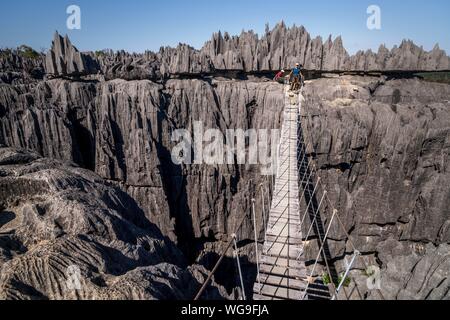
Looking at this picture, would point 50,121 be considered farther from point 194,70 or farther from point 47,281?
point 47,281

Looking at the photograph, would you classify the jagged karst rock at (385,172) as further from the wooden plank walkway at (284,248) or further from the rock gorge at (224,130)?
the wooden plank walkway at (284,248)

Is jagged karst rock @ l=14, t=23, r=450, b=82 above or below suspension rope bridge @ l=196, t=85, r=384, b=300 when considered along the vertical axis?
above

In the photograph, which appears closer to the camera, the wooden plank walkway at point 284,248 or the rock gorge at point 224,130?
the wooden plank walkway at point 284,248

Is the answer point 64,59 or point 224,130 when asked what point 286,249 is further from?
point 64,59

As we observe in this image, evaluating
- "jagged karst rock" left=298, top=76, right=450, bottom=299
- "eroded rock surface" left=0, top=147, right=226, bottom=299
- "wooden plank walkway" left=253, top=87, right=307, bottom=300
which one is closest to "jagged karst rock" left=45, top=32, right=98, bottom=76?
"eroded rock surface" left=0, top=147, right=226, bottom=299

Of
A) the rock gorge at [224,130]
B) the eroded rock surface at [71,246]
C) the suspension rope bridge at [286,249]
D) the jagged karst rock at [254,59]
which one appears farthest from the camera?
the jagged karst rock at [254,59]

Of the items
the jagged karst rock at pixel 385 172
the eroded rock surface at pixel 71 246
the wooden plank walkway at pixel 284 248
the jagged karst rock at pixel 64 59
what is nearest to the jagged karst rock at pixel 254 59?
the jagged karst rock at pixel 64 59

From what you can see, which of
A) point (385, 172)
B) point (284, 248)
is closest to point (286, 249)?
point (284, 248)

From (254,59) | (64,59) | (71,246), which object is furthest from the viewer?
(254,59)

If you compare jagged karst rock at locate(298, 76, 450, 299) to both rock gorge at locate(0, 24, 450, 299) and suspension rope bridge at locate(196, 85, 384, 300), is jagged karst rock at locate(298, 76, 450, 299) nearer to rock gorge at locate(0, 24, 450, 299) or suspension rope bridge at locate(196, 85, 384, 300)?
rock gorge at locate(0, 24, 450, 299)
